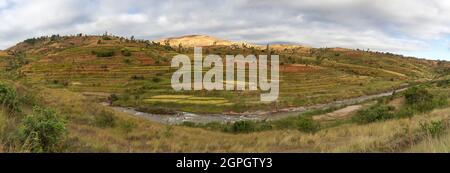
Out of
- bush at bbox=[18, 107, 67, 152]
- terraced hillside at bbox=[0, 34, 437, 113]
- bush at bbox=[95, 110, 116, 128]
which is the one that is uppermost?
bush at bbox=[18, 107, 67, 152]

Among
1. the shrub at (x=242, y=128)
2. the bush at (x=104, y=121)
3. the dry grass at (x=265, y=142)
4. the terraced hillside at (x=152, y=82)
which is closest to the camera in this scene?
the dry grass at (x=265, y=142)

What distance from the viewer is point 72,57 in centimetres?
10912

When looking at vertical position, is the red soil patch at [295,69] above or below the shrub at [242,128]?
above

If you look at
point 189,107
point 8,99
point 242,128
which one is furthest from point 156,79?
point 8,99

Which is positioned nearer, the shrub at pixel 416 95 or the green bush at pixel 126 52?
the shrub at pixel 416 95

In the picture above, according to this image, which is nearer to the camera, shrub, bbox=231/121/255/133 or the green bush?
shrub, bbox=231/121/255/133

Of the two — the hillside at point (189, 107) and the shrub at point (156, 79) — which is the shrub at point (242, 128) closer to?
the hillside at point (189, 107)

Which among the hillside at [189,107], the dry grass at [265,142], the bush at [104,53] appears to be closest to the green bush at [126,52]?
the hillside at [189,107]

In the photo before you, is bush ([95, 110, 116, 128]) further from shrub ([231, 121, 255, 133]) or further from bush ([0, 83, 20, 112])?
shrub ([231, 121, 255, 133])

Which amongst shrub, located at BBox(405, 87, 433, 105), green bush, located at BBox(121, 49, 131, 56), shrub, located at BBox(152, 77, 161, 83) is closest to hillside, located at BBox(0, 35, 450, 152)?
shrub, located at BBox(405, 87, 433, 105)

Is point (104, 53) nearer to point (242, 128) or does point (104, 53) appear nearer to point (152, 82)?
point (152, 82)

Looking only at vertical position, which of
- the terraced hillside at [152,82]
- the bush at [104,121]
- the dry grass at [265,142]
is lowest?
the terraced hillside at [152,82]

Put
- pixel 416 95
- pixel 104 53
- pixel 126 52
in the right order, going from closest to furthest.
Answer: pixel 416 95 → pixel 104 53 → pixel 126 52

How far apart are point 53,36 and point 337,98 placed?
6016 inches
